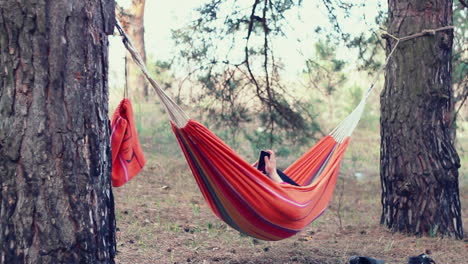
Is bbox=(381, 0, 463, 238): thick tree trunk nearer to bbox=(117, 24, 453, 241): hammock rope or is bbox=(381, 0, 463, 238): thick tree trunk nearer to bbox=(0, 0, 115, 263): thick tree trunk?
bbox=(117, 24, 453, 241): hammock rope

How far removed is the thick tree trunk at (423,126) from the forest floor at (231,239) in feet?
0.60

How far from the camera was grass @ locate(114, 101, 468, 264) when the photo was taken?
10.7 feet

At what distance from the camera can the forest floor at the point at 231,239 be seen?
3248 millimetres

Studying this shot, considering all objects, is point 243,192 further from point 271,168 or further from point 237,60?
point 237,60

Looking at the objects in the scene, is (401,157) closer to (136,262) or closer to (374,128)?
(136,262)

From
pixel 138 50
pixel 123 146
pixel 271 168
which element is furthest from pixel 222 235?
pixel 138 50

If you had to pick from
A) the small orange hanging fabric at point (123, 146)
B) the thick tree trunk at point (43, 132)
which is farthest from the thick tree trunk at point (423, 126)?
the thick tree trunk at point (43, 132)

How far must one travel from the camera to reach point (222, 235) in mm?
3986

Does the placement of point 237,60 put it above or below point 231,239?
above

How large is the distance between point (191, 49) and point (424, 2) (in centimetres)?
211

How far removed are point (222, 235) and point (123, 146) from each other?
5.19 ft

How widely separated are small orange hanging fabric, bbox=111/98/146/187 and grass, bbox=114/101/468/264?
2.31 feet

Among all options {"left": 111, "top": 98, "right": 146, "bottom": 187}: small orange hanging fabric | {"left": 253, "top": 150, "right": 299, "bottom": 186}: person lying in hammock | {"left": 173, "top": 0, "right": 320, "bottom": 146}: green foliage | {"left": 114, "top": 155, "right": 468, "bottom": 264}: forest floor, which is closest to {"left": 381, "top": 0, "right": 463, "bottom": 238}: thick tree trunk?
{"left": 114, "top": 155, "right": 468, "bottom": 264}: forest floor

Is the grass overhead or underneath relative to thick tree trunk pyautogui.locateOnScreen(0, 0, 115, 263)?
underneath
